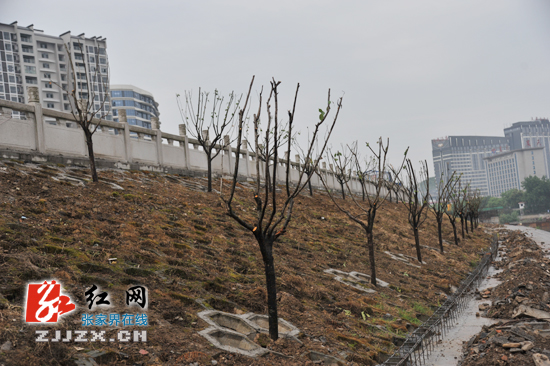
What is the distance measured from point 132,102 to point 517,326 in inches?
3686

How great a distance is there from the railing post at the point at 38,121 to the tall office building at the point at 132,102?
78.1 metres

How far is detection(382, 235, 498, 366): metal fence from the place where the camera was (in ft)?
24.2

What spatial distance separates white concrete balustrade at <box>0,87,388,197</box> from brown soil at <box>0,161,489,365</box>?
0.84m

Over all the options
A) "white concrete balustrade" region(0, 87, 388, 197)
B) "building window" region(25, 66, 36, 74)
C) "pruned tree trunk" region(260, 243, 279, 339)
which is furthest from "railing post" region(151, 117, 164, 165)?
"building window" region(25, 66, 36, 74)

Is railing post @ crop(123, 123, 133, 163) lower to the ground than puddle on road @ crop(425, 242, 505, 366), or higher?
higher

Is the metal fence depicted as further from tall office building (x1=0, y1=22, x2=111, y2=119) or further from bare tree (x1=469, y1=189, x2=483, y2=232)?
tall office building (x1=0, y1=22, x2=111, y2=119)

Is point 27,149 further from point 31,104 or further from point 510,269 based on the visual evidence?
point 510,269

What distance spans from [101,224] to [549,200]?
10475 centimetres

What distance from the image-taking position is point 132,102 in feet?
303

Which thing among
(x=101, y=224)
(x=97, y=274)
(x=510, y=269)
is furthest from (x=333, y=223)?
(x=97, y=274)

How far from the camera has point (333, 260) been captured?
1332 cm

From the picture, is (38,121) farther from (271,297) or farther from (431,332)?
(431,332)

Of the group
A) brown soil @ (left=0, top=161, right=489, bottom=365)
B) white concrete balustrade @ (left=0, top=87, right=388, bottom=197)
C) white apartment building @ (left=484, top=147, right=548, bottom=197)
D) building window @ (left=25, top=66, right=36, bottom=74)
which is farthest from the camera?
white apartment building @ (left=484, top=147, right=548, bottom=197)

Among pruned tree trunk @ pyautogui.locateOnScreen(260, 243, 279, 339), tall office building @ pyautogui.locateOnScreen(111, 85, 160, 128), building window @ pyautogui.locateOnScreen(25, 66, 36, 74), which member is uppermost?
building window @ pyautogui.locateOnScreen(25, 66, 36, 74)
